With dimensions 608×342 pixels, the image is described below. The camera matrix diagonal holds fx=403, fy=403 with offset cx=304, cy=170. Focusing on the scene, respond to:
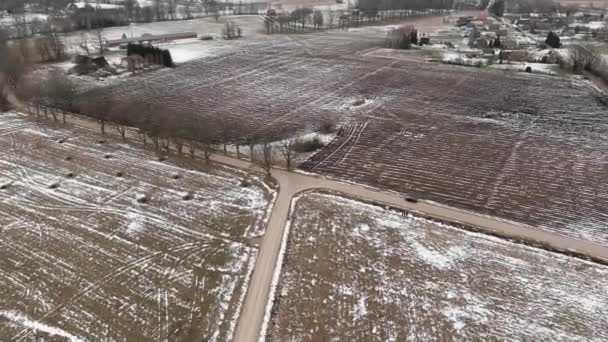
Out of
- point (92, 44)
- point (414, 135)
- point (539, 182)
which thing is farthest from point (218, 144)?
point (92, 44)

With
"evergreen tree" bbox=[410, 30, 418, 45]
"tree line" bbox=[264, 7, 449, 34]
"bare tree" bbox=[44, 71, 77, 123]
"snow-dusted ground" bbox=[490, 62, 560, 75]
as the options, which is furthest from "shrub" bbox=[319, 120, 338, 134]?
"tree line" bbox=[264, 7, 449, 34]

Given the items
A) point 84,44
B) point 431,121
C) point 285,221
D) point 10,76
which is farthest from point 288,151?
point 84,44

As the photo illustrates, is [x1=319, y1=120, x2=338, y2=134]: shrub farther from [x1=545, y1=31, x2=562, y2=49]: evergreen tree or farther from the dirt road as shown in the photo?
[x1=545, y1=31, x2=562, y2=49]: evergreen tree

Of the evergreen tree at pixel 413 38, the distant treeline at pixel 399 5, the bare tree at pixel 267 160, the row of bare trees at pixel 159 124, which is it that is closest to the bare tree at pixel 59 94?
the row of bare trees at pixel 159 124

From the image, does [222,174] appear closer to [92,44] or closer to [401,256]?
[401,256]

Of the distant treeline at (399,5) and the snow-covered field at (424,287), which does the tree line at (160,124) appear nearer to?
the snow-covered field at (424,287)
